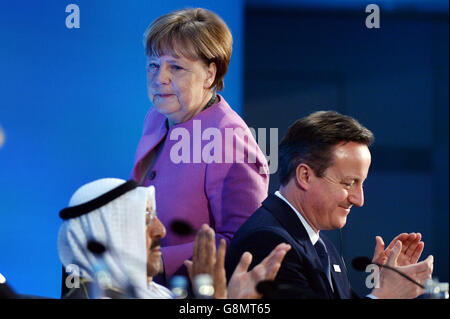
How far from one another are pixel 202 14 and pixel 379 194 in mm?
1762

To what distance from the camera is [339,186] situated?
98.9 inches

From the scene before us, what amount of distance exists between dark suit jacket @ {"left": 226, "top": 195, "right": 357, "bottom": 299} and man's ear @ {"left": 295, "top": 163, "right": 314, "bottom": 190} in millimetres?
88

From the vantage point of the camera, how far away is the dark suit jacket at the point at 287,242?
2273 millimetres

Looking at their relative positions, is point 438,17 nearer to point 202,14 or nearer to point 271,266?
point 202,14

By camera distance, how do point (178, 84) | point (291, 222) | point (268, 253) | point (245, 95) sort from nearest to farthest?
point (268, 253)
point (291, 222)
point (178, 84)
point (245, 95)

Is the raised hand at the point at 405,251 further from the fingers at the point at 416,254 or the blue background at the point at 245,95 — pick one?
the blue background at the point at 245,95

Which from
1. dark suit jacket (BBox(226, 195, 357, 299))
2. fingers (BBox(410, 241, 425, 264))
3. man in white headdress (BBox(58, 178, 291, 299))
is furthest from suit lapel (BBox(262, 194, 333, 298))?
fingers (BBox(410, 241, 425, 264))

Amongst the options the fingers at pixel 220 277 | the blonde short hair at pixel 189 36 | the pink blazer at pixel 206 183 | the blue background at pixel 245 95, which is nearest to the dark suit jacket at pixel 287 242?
the pink blazer at pixel 206 183

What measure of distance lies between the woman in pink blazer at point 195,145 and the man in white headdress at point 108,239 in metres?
0.42

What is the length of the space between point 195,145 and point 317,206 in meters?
0.46

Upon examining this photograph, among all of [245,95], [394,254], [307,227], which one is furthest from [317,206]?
[245,95]

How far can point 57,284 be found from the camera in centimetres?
295

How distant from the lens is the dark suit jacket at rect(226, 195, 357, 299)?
7.46 ft

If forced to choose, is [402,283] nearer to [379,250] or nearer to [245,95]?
[379,250]
